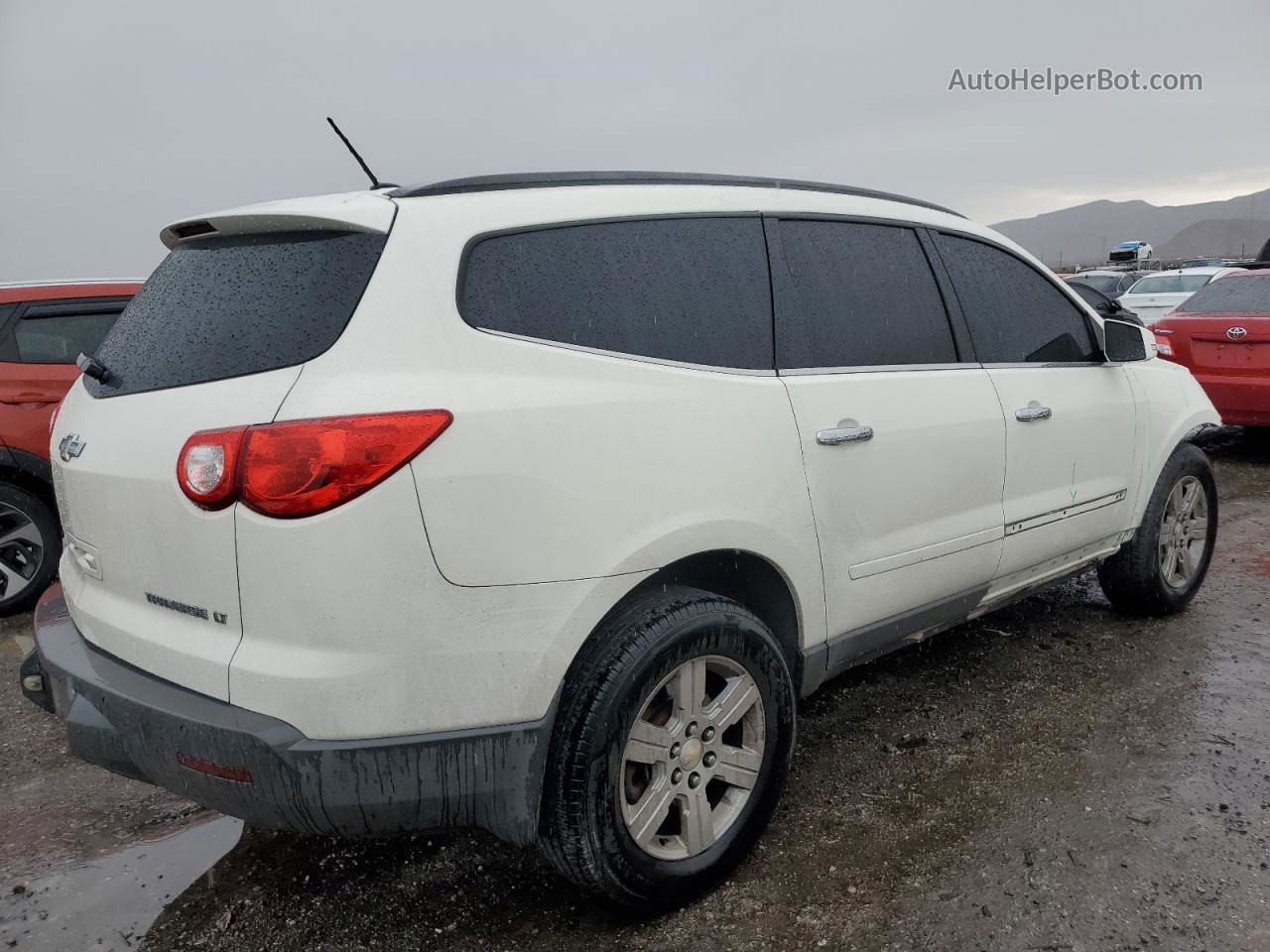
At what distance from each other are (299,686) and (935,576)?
6.40 feet

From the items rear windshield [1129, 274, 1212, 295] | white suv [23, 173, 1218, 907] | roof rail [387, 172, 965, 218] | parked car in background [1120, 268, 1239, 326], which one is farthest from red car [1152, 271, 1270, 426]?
rear windshield [1129, 274, 1212, 295]

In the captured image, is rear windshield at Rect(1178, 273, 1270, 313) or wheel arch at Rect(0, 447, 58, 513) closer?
wheel arch at Rect(0, 447, 58, 513)

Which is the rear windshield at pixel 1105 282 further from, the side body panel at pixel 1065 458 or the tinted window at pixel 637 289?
the tinted window at pixel 637 289

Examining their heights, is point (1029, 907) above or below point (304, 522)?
below

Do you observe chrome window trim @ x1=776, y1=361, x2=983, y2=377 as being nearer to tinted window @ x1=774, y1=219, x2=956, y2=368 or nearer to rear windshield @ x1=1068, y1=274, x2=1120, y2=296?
tinted window @ x1=774, y1=219, x2=956, y2=368

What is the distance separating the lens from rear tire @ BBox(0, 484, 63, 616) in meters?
4.88

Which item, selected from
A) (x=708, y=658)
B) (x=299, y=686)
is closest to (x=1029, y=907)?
(x=708, y=658)

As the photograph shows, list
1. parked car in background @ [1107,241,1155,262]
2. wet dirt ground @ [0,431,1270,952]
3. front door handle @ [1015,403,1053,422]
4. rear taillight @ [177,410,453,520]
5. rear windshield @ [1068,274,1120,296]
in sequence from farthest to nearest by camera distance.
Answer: parked car in background @ [1107,241,1155,262], rear windshield @ [1068,274,1120,296], front door handle @ [1015,403,1053,422], wet dirt ground @ [0,431,1270,952], rear taillight @ [177,410,453,520]

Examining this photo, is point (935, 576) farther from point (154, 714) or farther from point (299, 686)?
point (154, 714)

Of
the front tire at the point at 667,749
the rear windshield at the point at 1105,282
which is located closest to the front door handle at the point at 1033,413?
the front tire at the point at 667,749

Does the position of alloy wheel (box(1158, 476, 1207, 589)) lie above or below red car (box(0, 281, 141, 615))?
below

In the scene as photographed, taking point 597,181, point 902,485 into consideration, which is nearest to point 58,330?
point 597,181

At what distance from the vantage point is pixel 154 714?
2008 millimetres

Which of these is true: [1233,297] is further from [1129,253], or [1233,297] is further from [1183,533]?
[1129,253]
